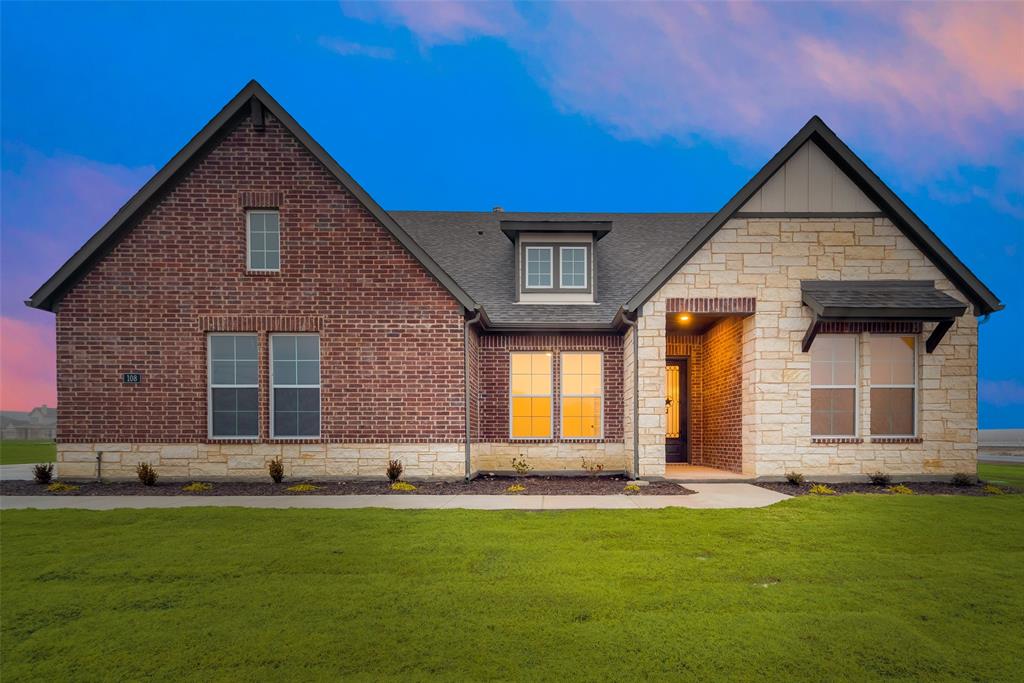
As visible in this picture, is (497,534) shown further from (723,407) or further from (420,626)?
(723,407)

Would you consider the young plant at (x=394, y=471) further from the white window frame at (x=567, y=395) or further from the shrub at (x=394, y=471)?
the white window frame at (x=567, y=395)

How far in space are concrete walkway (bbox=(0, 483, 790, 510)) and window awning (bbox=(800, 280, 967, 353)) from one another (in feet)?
12.4

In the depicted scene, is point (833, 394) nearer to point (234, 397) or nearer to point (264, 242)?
point (264, 242)

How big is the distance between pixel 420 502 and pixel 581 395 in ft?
18.4

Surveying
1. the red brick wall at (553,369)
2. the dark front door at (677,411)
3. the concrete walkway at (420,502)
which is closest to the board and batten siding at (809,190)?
the red brick wall at (553,369)

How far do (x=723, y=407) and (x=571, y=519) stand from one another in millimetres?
7510

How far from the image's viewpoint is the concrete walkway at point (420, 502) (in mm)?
9516

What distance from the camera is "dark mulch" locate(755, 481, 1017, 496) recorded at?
36.5 feet

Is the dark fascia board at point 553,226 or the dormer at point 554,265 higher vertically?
the dark fascia board at point 553,226

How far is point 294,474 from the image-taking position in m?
12.4

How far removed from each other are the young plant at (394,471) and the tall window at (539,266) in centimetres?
559

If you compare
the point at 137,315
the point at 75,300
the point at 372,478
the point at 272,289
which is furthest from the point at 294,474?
the point at 75,300

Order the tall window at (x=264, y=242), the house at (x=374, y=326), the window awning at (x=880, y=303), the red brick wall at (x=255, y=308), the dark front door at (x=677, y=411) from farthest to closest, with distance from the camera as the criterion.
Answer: the dark front door at (x=677, y=411), the tall window at (x=264, y=242), the red brick wall at (x=255, y=308), the house at (x=374, y=326), the window awning at (x=880, y=303)

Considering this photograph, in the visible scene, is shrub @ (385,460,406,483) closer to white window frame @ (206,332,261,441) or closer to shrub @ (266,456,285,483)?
shrub @ (266,456,285,483)
